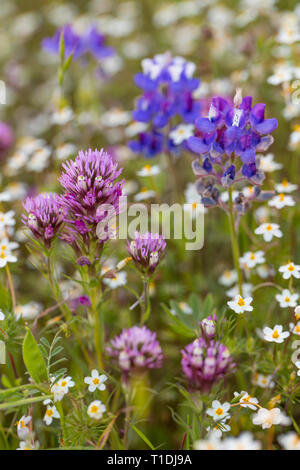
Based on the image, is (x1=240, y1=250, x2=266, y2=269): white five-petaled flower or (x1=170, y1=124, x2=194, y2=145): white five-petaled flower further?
(x1=170, y1=124, x2=194, y2=145): white five-petaled flower

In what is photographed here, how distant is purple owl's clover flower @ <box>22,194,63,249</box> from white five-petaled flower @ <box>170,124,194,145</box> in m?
0.81

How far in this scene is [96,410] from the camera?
154 cm

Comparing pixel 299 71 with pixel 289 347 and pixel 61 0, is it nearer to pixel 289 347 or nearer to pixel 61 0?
pixel 289 347

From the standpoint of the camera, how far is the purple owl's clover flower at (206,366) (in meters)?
1.40

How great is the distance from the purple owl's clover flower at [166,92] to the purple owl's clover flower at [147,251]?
840mm

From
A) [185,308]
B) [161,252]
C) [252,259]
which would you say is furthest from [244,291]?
[161,252]

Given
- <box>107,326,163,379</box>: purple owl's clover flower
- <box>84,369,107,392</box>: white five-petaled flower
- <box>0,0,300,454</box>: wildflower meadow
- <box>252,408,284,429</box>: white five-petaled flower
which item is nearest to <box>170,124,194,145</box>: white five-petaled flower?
<box>0,0,300,454</box>: wildflower meadow

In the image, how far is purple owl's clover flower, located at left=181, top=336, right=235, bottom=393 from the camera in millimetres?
1403

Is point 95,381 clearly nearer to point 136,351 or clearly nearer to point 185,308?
point 136,351

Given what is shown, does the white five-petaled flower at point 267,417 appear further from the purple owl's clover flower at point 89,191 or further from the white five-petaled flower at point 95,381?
the purple owl's clover flower at point 89,191

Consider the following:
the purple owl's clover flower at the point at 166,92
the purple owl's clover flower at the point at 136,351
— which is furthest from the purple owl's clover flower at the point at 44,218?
the purple owl's clover flower at the point at 166,92

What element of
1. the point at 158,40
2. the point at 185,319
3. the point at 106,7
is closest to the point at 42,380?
the point at 185,319

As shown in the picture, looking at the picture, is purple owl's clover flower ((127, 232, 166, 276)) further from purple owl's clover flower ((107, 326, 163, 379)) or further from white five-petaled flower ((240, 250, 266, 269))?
white five-petaled flower ((240, 250, 266, 269))

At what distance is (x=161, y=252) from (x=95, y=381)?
0.45 meters
